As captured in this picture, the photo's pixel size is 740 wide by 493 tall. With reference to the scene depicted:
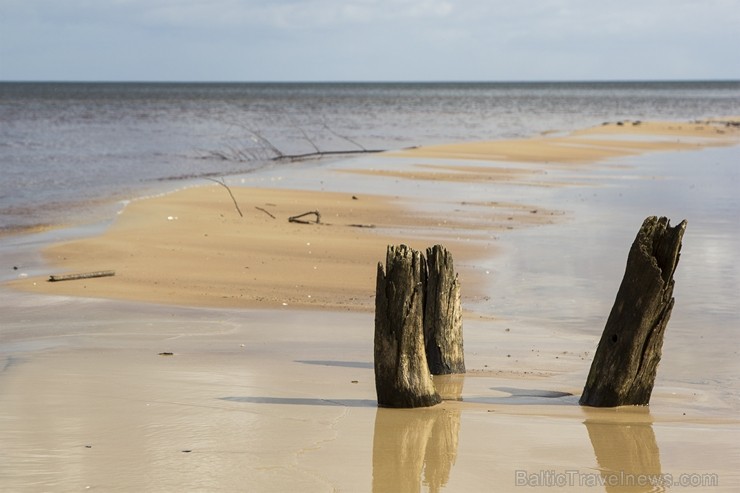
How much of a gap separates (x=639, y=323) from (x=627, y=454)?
119 centimetres

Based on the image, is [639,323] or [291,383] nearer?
[639,323]

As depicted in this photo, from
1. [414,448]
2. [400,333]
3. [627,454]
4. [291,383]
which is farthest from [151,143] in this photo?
[627,454]

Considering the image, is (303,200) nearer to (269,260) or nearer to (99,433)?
(269,260)

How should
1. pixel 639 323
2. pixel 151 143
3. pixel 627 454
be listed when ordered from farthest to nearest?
1. pixel 151 143
2. pixel 639 323
3. pixel 627 454

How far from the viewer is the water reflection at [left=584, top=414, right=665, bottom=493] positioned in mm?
5312

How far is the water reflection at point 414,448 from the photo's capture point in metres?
5.29

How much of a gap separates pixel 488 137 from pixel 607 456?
4131cm

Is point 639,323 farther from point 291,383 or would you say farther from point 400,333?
point 291,383

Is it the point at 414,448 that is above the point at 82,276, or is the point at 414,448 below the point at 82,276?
above

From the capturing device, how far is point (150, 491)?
506cm

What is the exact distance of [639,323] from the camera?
6734mm

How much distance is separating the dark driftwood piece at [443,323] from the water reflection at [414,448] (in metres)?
1.19

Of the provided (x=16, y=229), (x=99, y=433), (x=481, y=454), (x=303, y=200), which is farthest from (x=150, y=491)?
(x=303, y=200)

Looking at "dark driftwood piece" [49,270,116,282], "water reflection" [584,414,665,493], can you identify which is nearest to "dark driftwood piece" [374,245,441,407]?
"water reflection" [584,414,665,493]
